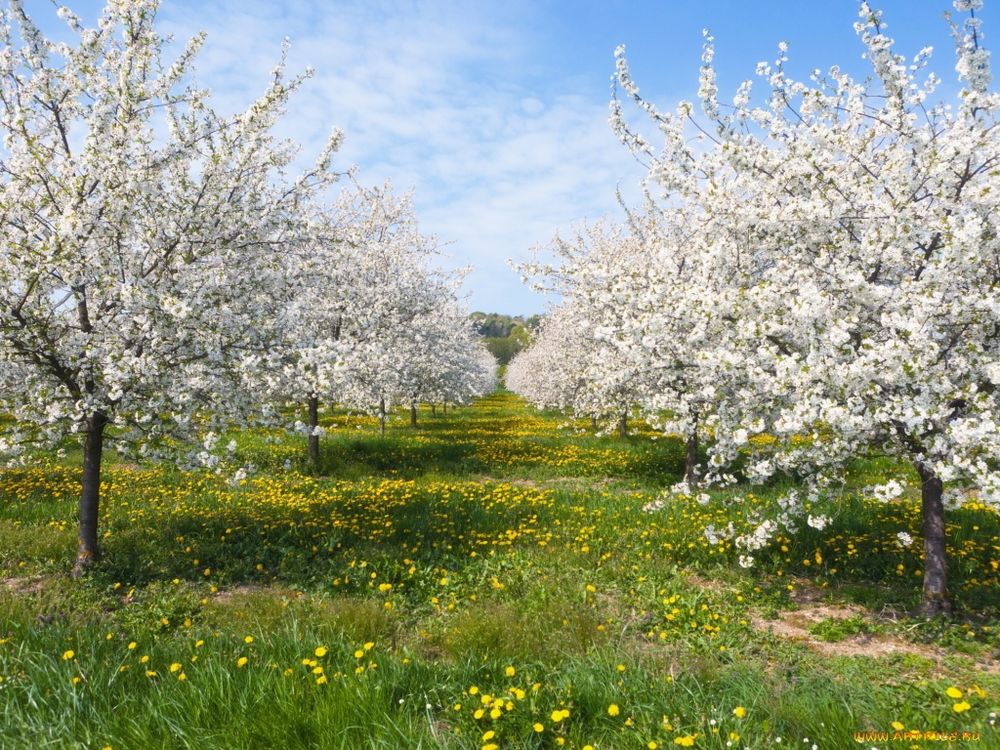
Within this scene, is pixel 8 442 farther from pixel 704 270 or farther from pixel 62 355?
pixel 704 270

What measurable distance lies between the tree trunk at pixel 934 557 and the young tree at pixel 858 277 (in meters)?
0.02

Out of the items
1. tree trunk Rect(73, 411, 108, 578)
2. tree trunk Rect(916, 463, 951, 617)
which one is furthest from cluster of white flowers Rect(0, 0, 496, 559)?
tree trunk Rect(916, 463, 951, 617)

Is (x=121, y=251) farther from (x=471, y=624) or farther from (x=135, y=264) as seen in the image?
(x=471, y=624)

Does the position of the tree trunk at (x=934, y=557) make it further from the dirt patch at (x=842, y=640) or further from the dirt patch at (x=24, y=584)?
the dirt patch at (x=24, y=584)

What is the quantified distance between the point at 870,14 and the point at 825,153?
52.1 inches

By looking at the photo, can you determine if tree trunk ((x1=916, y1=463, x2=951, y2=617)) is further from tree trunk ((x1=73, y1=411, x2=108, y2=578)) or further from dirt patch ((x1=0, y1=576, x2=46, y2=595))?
dirt patch ((x1=0, y1=576, x2=46, y2=595))

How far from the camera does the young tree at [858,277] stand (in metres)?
4.99

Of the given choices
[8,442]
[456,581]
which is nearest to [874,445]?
[456,581]

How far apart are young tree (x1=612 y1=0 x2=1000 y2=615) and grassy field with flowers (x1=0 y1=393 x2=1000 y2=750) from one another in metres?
1.18

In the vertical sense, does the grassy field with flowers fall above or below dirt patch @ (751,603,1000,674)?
above

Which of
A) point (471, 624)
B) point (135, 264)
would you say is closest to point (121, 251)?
point (135, 264)

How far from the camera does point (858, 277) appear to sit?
17.0 ft

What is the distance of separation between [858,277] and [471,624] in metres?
4.74

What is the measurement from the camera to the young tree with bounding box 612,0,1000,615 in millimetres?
4988
